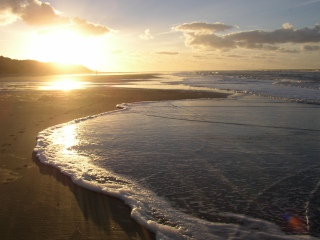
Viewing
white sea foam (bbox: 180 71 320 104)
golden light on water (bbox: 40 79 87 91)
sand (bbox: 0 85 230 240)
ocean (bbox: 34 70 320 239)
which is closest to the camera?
sand (bbox: 0 85 230 240)

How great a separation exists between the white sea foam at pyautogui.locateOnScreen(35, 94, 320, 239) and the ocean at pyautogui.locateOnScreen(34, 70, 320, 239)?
0.06 ft

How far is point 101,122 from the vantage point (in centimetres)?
1242

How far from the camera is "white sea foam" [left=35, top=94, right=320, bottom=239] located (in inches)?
175

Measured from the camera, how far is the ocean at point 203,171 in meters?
4.36

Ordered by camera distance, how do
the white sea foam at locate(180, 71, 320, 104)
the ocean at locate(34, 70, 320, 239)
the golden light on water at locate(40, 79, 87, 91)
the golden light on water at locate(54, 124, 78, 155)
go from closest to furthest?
the ocean at locate(34, 70, 320, 239)
the golden light on water at locate(54, 124, 78, 155)
the white sea foam at locate(180, 71, 320, 104)
the golden light on water at locate(40, 79, 87, 91)

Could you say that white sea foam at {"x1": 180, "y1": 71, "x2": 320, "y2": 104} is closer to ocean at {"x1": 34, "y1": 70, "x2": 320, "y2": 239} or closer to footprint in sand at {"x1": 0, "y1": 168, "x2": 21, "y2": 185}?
ocean at {"x1": 34, "y1": 70, "x2": 320, "y2": 239}

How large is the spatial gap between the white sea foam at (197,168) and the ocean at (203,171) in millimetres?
17

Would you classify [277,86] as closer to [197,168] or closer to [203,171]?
[197,168]

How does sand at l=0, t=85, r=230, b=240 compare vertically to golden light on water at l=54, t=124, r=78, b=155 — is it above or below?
below

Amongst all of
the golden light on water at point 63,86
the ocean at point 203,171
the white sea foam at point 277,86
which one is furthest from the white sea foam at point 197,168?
the golden light on water at point 63,86

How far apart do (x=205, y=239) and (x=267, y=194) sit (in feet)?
6.07

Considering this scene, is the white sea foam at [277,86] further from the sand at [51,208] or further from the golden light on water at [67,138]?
the sand at [51,208]

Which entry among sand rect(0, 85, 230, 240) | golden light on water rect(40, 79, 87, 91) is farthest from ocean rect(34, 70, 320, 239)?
golden light on water rect(40, 79, 87, 91)

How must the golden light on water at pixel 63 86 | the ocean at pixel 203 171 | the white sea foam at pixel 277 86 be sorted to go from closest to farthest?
the ocean at pixel 203 171 < the white sea foam at pixel 277 86 < the golden light on water at pixel 63 86
